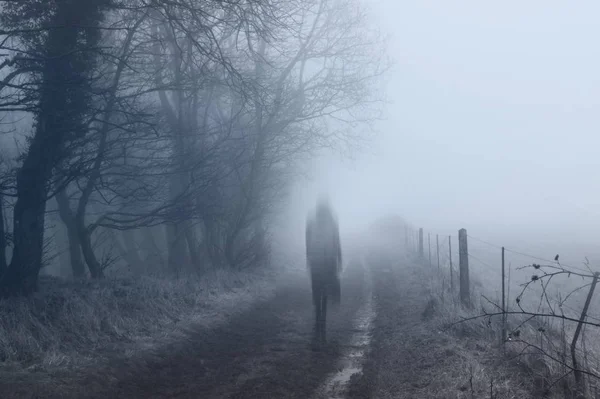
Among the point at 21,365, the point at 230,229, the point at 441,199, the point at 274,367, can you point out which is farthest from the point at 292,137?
the point at 441,199

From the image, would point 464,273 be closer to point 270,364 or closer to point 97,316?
point 270,364

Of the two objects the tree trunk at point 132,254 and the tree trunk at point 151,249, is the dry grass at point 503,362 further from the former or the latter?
the tree trunk at point 132,254

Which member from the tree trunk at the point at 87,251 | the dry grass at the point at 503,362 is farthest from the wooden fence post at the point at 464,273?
the tree trunk at the point at 87,251

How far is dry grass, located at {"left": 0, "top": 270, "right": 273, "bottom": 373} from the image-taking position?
29.9 feet

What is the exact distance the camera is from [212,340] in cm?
1178

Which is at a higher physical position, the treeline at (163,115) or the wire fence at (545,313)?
the treeline at (163,115)

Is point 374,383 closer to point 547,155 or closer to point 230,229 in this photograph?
point 230,229

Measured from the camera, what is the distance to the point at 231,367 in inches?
385

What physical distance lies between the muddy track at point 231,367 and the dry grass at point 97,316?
1.53 feet

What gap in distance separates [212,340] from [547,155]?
152 m

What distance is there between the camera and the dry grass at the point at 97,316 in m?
9.12

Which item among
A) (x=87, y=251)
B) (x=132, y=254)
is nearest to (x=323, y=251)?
(x=87, y=251)

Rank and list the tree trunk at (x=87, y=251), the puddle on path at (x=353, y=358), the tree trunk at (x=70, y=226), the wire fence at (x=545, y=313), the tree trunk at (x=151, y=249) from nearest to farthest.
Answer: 1. the wire fence at (x=545, y=313)
2. the puddle on path at (x=353, y=358)
3. the tree trunk at (x=87, y=251)
4. the tree trunk at (x=70, y=226)
5. the tree trunk at (x=151, y=249)

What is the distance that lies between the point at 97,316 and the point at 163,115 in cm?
897
